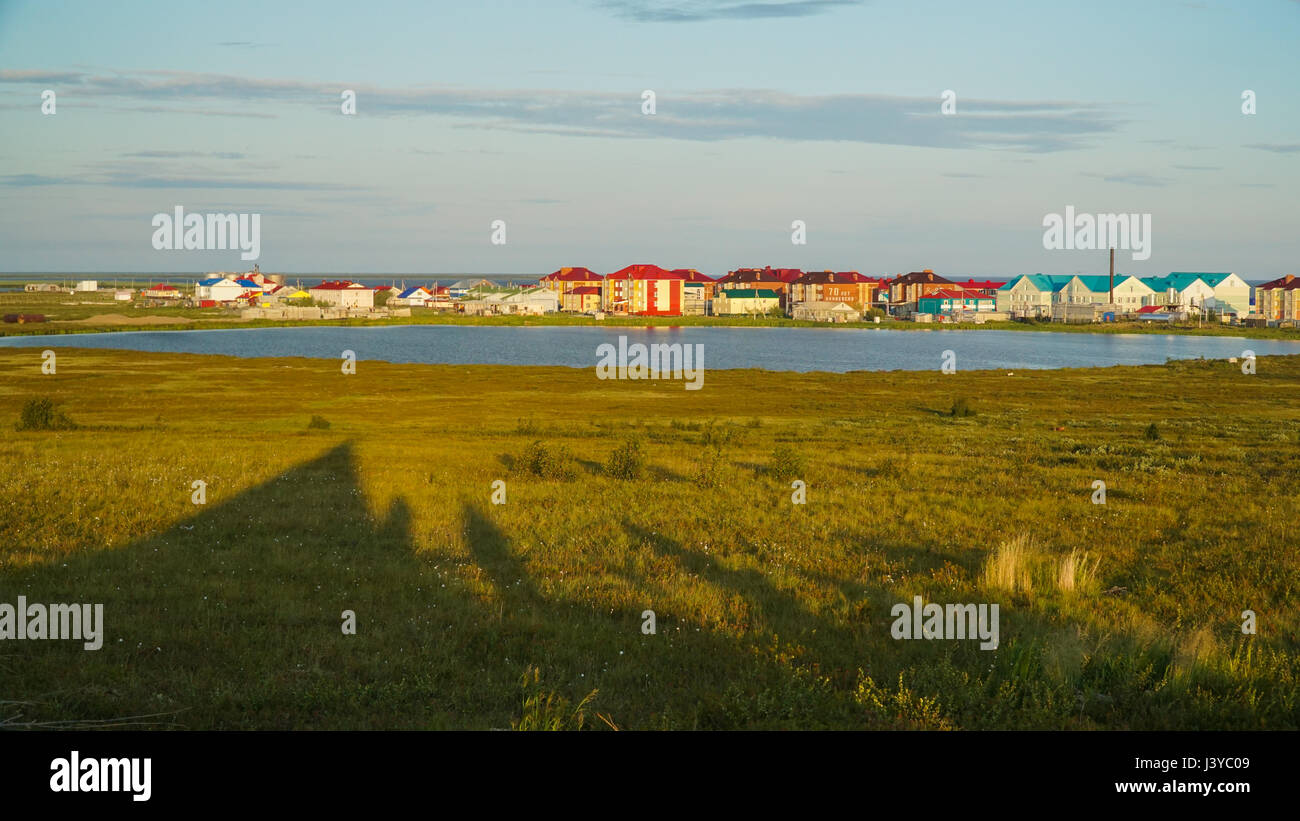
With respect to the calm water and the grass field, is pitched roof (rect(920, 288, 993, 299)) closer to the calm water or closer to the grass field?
the calm water

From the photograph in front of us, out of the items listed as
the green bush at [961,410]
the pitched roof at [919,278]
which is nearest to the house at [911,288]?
the pitched roof at [919,278]

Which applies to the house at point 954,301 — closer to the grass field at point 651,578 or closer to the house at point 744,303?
the house at point 744,303

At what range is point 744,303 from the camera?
190 m

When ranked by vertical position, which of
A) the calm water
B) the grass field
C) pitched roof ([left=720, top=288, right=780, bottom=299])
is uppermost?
pitched roof ([left=720, top=288, right=780, bottom=299])

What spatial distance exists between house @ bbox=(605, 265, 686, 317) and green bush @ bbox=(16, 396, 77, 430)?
6386 inches

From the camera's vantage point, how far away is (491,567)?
12617 millimetres

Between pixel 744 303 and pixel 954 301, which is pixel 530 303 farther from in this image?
pixel 954 301

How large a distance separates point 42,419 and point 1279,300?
17452 cm

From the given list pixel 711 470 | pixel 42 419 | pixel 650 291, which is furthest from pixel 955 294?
pixel 711 470

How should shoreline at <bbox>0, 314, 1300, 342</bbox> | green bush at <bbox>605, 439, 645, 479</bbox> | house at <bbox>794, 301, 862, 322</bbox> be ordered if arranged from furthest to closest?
1. house at <bbox>794, 301, 862, 322</bbox>
2. shoreline at <bbox>0, 314, 1300, 342</bbox>
3. green bush at <bbox>605, 439, 645, 479</bbox>

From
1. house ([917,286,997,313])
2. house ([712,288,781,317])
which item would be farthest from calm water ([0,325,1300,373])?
house ([712,288,781,317])

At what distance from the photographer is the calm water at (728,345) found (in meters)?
85.1

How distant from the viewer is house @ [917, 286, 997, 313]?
577 feet
